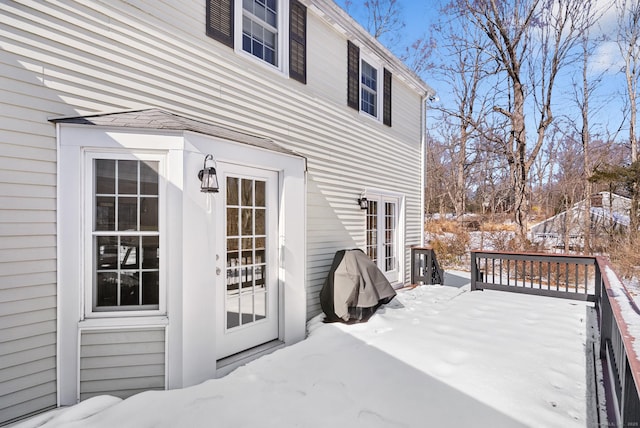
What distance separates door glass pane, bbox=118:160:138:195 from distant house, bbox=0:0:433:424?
0.02 meters

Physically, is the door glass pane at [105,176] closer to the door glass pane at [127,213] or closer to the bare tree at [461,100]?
the door glass pane at [127,213]

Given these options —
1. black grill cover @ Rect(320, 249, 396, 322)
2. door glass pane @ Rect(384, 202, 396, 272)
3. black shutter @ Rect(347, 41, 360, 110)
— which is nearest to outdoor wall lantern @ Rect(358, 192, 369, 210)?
door glass pane @ Rect(384, 202, 396, 272)

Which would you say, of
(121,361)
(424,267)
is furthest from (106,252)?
(424,267)

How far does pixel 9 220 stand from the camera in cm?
256

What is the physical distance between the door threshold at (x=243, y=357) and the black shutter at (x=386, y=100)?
5089 millimetres

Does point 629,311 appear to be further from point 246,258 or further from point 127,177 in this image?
point 127,177

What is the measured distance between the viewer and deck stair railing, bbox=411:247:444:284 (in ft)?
24.7

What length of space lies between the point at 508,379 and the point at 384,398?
1207 mm

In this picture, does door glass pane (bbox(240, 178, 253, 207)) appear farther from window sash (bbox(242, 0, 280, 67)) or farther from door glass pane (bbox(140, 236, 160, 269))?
window sash (bbox(242, 0, 280, 67))

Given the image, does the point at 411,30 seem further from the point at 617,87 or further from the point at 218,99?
the point at 218,99

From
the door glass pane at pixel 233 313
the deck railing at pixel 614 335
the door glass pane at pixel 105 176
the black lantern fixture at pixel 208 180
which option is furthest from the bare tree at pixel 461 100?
the door glass pane at pixel 105 176

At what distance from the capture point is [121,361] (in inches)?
113

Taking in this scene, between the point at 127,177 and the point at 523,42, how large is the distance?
1260 centimetres

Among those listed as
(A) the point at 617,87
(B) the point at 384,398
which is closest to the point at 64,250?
(B) the point at 384,398
